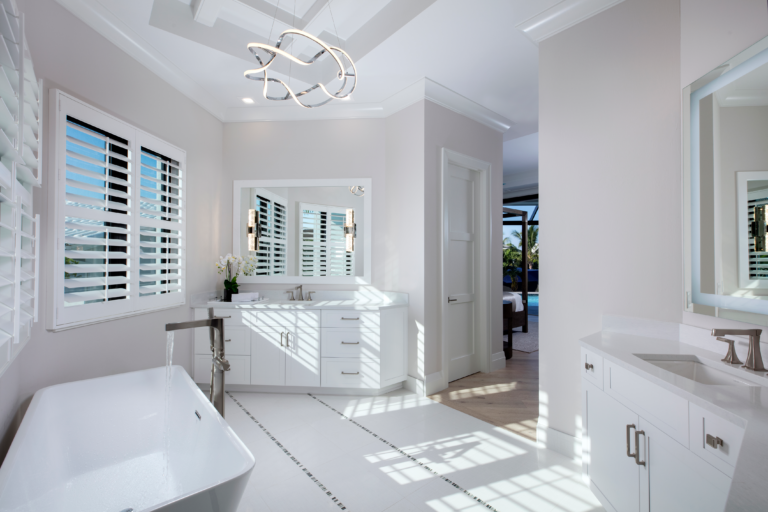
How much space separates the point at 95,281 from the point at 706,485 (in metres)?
3.03

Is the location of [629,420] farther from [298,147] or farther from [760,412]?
[298,147]

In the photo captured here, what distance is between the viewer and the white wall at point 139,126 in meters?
1.93

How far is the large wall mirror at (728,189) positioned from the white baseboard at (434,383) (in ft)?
6.75

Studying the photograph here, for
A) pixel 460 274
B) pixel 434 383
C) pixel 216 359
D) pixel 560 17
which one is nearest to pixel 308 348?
pixel 434 383

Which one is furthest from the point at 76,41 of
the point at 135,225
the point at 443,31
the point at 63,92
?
the point at 443,31

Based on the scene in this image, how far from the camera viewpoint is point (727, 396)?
111cm

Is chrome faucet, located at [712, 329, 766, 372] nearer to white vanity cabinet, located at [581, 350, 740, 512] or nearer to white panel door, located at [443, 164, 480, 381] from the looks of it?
white vanity cabinet, located at [581, 350, 740, 512]

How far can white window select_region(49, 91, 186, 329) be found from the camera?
6.81 ft

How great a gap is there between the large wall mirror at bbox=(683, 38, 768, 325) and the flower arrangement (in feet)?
11.1

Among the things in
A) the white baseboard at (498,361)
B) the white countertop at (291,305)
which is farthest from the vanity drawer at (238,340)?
the white baseboard at (498,361)

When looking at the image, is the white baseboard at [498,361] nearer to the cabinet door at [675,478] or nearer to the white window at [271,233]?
the white window at [271,233]

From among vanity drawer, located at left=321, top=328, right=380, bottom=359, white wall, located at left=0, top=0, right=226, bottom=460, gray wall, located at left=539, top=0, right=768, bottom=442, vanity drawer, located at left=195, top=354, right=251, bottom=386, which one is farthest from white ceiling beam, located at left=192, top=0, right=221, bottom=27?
vanity drawer, located at left=195, top=354, right=251, bottom=386

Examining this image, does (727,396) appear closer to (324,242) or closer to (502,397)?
(502,397)

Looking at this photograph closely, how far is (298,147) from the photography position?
3.68 meters
